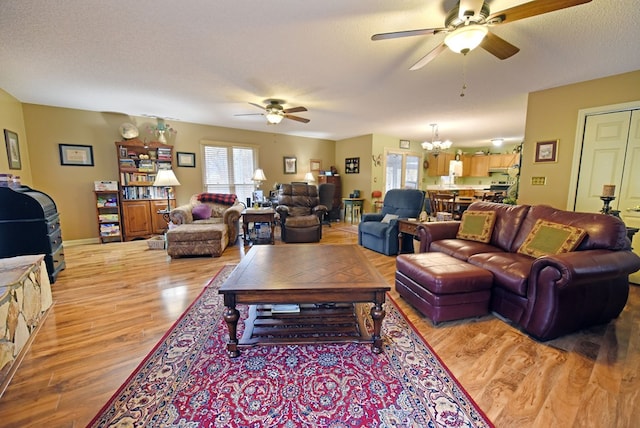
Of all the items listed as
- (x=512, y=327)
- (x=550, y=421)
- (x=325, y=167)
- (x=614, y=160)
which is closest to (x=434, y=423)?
(x=550, y=421)

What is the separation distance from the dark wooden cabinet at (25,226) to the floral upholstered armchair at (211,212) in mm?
1468

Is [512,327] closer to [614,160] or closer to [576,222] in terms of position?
[576,222]

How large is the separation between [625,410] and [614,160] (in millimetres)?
3166

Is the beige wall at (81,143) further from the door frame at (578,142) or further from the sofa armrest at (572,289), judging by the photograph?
the door frame at (578,142)

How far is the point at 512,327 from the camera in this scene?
81.2 inches

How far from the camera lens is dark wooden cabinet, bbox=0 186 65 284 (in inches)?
110

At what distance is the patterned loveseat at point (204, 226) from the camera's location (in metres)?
3.76

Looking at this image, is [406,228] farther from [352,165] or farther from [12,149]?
[12,149]

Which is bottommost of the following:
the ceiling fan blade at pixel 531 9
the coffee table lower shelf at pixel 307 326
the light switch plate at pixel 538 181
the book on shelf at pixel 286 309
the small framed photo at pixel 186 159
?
the coffee table lower shelf at pixel 307 326

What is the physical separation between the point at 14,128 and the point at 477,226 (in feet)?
21.6

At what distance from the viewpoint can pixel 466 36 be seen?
1727mm

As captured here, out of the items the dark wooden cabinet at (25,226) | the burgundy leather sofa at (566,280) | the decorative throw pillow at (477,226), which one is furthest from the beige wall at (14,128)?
the decorative throw pillow at (477,226)

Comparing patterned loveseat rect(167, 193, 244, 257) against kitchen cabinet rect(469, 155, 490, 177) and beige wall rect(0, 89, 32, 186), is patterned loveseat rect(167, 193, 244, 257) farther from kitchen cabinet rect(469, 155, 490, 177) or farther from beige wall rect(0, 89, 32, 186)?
kitchen cabinet rect(469, 155, 490, 177)

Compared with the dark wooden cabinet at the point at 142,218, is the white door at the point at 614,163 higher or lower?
higher
